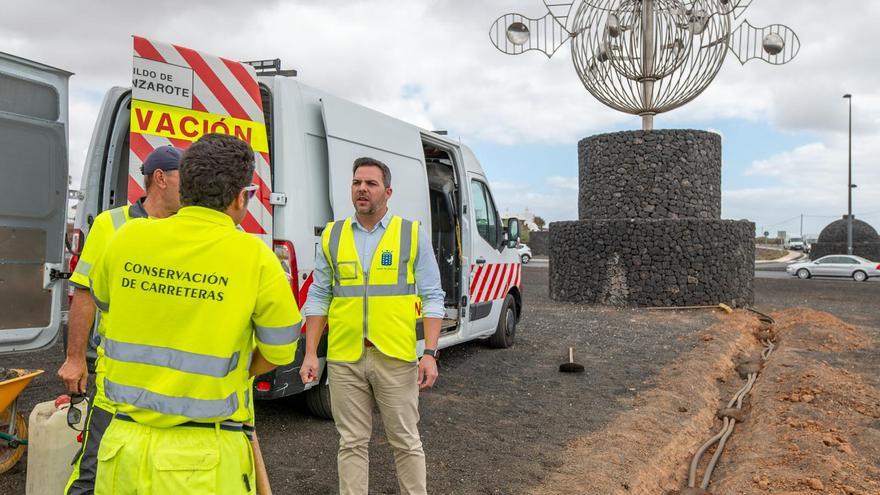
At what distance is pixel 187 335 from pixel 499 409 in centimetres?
421

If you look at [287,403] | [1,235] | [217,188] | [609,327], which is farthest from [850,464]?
[609,327]

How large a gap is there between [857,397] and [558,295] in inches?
332

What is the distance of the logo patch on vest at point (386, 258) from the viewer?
3227 millimetres

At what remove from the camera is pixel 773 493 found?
380 cm

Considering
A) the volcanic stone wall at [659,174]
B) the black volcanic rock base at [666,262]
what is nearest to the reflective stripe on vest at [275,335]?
the black volcanic rock base at [666,262]

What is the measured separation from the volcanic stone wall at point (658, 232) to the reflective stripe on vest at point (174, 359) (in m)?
12.2

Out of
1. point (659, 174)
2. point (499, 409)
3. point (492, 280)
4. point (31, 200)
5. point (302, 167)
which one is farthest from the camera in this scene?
point (659, 174)

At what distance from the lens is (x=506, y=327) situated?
8.33 metres

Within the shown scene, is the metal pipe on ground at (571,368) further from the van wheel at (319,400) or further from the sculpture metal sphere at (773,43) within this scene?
the sculpture metal sphere at (773,43)

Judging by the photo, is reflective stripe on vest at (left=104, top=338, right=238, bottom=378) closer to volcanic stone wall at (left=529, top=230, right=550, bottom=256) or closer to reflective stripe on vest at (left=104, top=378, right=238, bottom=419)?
reflective stripe on vest at (left=104, top=378, right=238, bottom=419)

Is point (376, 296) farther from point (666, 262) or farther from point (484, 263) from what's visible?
point (666, 262)

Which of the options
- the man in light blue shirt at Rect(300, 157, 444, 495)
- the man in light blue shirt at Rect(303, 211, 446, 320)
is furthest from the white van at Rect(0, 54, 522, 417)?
the man in light blue shirt at Rect(300, 157, 444, 495)

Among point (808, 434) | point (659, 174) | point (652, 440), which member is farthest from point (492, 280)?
point (659, 174)

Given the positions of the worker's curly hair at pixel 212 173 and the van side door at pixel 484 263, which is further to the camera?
the van side door at pixel 484 263
